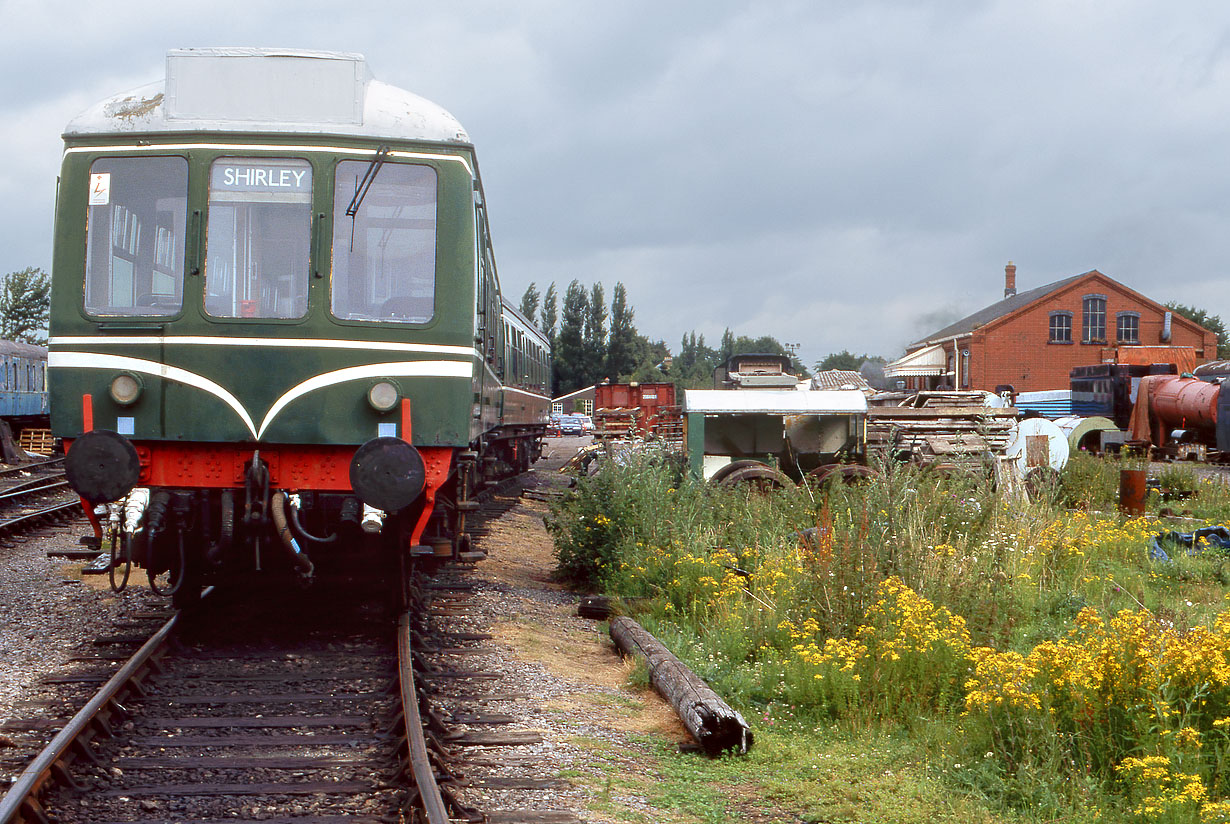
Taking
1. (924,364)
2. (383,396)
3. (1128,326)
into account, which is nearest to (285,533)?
(383,396)

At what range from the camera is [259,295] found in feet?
22.3

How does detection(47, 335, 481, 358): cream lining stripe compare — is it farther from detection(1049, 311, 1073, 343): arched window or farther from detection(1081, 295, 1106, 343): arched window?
detection(1081, 295, 1106, 343): arched window

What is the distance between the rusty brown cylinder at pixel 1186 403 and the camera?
77.2 ft

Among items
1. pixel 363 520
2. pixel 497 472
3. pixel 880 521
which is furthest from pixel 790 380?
pixel 363 520

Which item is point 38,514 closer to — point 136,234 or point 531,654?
point 136,234

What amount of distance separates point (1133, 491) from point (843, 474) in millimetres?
3844

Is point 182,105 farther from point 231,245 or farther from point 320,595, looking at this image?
point 320,595

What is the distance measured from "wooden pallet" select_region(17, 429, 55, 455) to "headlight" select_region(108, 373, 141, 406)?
86.7ft

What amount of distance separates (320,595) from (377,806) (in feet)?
15.4

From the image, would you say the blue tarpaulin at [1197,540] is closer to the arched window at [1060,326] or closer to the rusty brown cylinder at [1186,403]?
the rusty brown cylinder at [1186,403]

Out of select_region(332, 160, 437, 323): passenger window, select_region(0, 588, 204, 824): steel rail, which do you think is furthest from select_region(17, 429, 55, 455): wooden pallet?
select_region(0, 588, 204, 824): steel rail

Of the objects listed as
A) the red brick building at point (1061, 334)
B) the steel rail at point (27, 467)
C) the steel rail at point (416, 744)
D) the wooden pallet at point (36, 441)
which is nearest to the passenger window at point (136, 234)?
the steel rail at point (416, 744)

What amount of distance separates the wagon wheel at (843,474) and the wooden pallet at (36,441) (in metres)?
24.4

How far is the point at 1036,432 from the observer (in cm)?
1855
